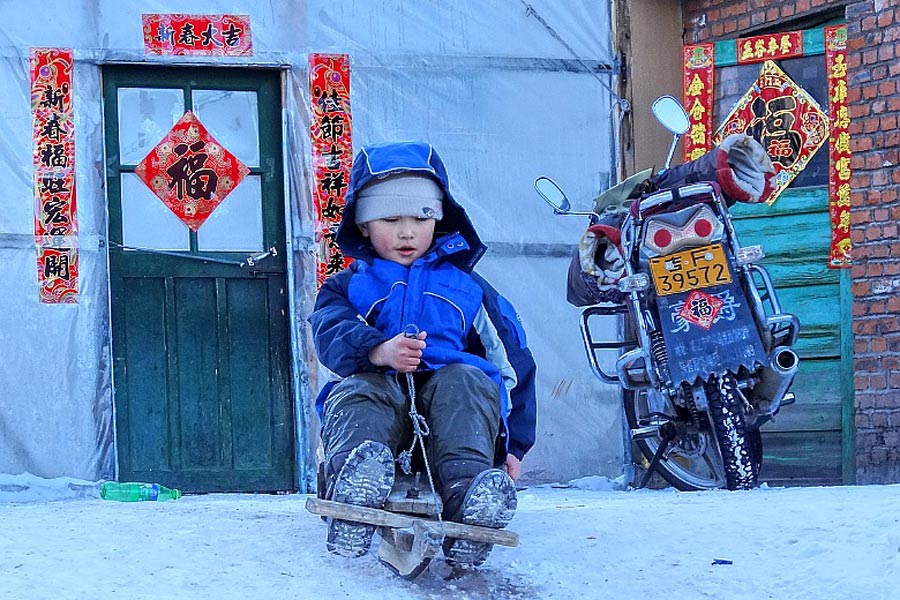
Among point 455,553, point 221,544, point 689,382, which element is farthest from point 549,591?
point 689,382

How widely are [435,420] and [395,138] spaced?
3807 millimetres

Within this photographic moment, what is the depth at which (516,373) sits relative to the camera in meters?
4.28

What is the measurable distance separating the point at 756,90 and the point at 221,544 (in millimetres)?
4174

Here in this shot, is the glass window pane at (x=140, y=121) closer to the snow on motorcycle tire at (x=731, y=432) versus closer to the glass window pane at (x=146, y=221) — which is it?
the glass window pane at (x=146, y=221)

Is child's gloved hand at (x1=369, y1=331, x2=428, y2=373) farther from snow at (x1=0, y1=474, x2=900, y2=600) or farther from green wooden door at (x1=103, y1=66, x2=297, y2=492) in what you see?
green wooden door at (x1=103, y1=66, x2=297, y2=492)

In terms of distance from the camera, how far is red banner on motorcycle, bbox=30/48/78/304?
7.13 meters

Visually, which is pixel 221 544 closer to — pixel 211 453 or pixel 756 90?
pixel 211 453

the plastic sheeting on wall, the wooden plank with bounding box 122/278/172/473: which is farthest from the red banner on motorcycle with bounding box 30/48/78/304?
the wooden plank with bounding box 122/278/172/473

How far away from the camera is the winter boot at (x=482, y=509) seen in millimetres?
3684

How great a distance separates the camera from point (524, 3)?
25.5ft

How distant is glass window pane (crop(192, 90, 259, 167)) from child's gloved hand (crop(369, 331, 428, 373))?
3727mm

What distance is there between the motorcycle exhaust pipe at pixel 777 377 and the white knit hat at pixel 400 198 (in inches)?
75.4

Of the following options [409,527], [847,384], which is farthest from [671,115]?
[409,527]

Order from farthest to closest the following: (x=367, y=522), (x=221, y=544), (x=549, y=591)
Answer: (x=221, y=544)
(x=549, y=591)
(x=367, y=522)
